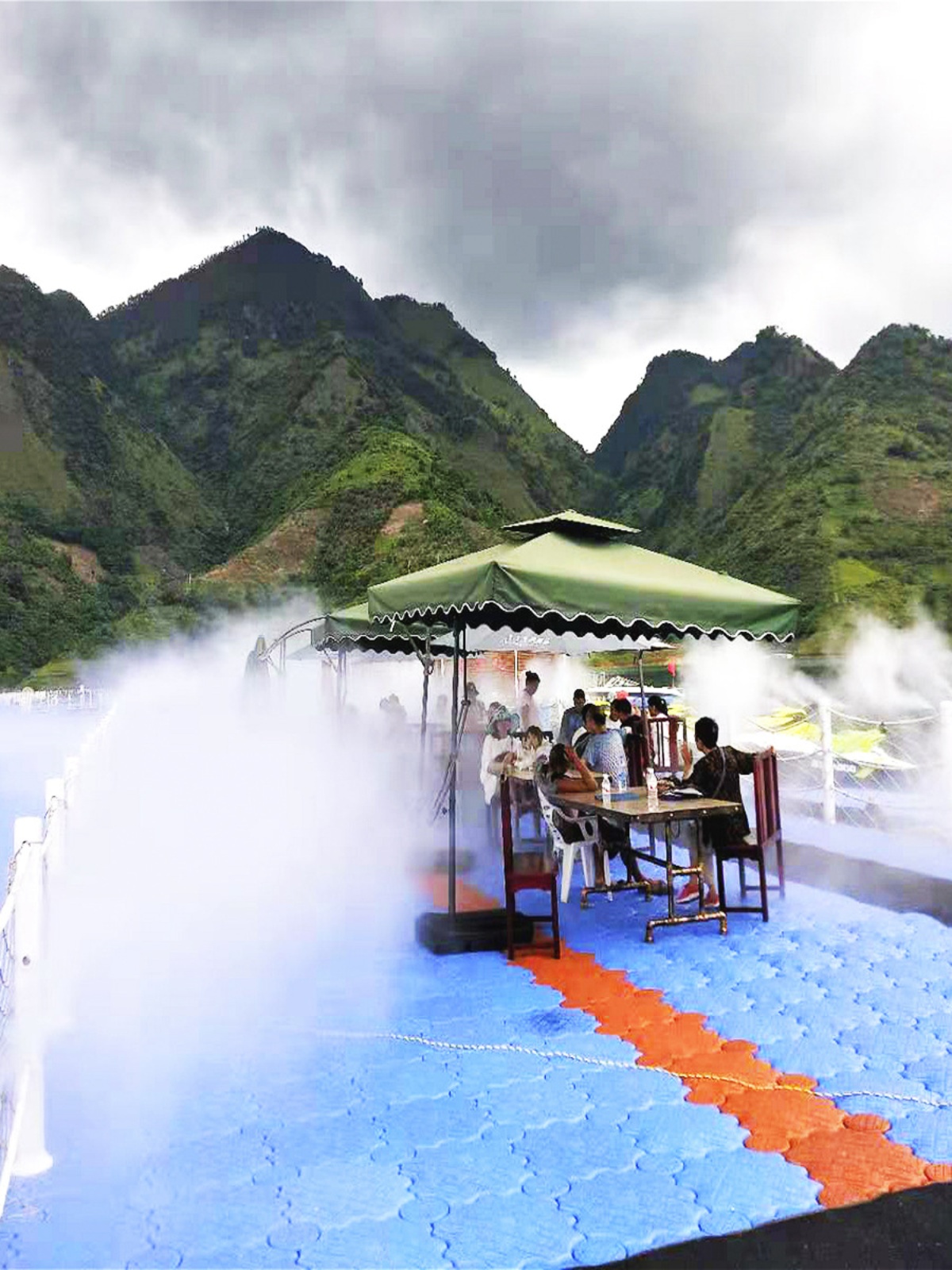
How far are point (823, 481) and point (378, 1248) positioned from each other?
7336 cm

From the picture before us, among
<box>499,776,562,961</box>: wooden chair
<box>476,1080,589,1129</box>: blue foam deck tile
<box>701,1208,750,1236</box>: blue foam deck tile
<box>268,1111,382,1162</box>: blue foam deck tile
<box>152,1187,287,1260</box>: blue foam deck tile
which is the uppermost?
<box>499,776,562,961</box>: wooden chair

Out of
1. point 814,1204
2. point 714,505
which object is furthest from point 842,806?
point 714,505

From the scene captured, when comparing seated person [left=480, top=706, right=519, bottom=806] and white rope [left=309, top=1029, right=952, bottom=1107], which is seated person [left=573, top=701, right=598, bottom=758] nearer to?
seated person [left=480, top=706, right=519, bottom=806]

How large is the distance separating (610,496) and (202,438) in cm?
5333

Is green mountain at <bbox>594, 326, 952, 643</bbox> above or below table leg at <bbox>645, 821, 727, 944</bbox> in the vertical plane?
above

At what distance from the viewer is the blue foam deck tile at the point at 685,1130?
2.95 metres

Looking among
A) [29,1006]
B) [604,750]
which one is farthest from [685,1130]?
[604,750]

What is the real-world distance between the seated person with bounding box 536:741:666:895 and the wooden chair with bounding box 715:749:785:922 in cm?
61

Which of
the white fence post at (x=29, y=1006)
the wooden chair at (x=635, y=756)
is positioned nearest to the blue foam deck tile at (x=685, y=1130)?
the white fence post at (x=29, y=1006)

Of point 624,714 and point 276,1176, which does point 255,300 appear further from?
point 276,1176

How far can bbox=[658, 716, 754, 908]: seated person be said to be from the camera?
5602 mm

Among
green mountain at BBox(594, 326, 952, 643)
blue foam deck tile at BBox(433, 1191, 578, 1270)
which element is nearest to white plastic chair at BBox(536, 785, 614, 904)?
blue foam deck tile at BBox(433, 1191, 578, 1270)

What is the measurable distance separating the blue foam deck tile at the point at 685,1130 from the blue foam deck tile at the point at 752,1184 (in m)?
0.06

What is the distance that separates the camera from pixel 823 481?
229ft
